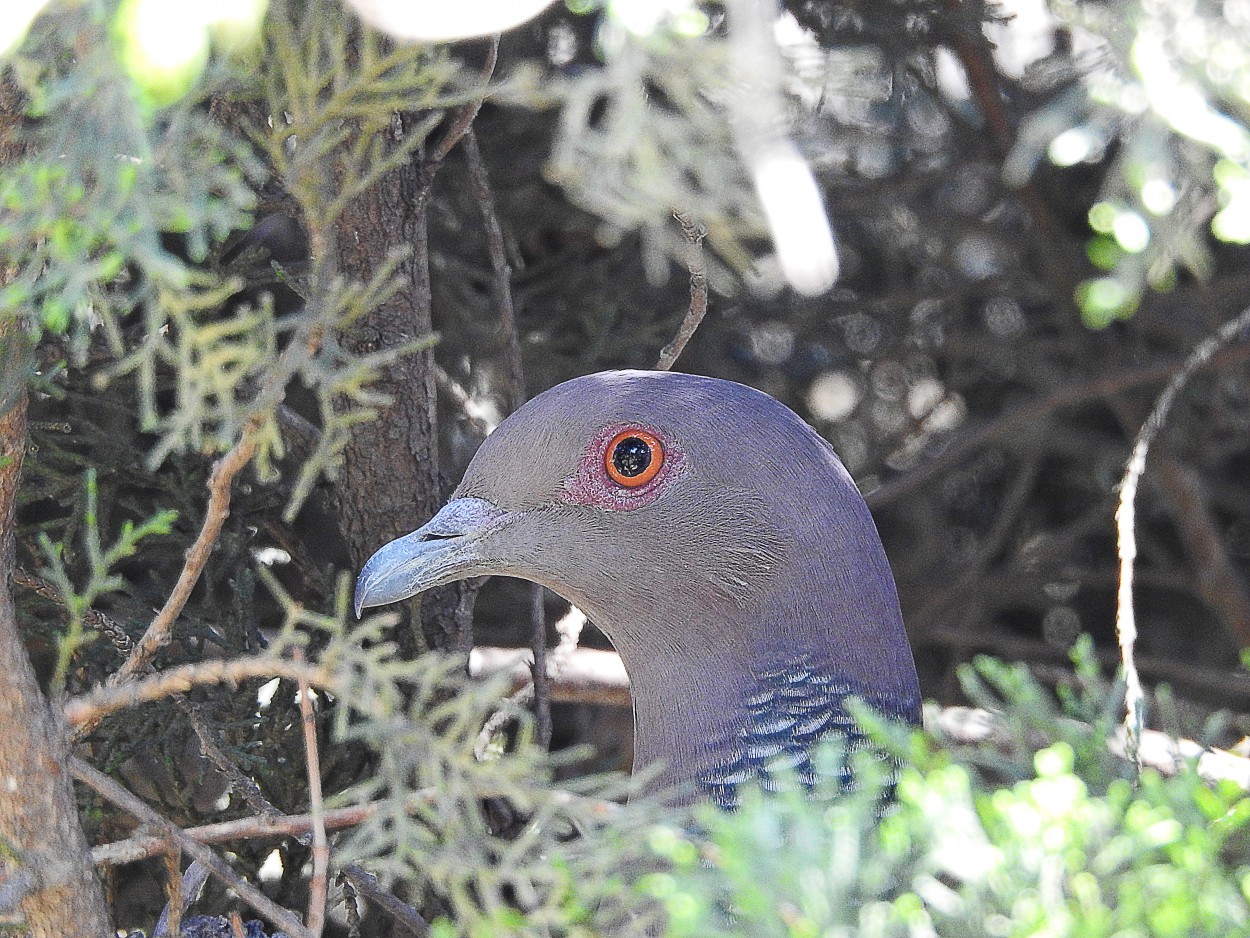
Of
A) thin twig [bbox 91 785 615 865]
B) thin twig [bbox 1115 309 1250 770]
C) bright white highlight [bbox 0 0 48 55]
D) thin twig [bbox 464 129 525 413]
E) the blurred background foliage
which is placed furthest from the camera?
thin twig [bbox 464 129 525 413]

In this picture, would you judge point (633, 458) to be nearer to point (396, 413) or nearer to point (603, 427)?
point (603, 427)

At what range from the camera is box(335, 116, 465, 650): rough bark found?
7.88ft

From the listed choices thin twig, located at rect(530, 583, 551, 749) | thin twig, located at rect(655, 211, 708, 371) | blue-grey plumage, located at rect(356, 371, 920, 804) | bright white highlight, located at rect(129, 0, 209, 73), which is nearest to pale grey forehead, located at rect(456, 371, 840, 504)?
blue-grey plumage, located at rect(356, 371, 920, 804)

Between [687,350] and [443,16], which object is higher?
[443,16]

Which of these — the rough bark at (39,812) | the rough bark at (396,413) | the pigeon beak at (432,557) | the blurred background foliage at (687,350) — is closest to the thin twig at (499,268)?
the blurred background foliage at (687,350)

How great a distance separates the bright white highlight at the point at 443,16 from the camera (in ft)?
4.45

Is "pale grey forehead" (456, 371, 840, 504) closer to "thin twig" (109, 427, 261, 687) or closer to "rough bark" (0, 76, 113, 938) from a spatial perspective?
"thin twig" (109, 427, 261, 687)

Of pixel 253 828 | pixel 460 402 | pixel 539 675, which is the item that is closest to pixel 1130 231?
pixel 253 828

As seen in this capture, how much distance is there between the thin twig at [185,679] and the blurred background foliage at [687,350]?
0.21ft

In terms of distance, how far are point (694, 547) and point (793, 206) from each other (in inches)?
30.4

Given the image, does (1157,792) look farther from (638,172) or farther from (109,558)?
(109,558)

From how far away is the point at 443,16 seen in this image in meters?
1.37

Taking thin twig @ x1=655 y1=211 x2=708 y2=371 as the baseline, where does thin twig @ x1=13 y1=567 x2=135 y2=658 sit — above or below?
below

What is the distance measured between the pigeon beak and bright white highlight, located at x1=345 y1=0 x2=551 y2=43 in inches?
34.4
